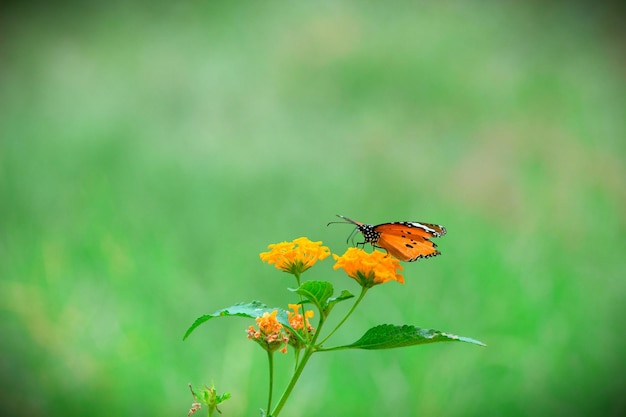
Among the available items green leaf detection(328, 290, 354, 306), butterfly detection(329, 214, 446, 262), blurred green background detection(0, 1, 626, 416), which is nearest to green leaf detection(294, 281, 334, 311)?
green leaf detection(328, 290, 354, 306)

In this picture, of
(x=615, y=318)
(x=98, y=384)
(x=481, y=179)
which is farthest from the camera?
(x=481, y=179)

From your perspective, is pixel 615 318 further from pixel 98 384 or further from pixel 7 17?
pixel 7 17

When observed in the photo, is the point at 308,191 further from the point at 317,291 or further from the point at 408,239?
the point at 317,291

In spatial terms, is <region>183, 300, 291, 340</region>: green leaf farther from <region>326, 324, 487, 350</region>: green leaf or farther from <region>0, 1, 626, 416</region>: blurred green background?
<region>0, 1, 626, 416</region>: blurred green background

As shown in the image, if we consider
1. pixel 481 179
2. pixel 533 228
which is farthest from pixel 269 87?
pixel 533 228

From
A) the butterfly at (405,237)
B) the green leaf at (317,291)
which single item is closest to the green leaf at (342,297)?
the green leaf at (317,291)

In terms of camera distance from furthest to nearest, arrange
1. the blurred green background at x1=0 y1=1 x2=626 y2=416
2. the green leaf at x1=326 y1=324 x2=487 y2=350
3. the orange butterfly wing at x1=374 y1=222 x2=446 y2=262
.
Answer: the blurred green background at x1=0 y1=1 x2=626 y2=416 < the orange butterfly wing at x1=374 y1=222 x2=446 y2=262 < the green leaf at x1=326 y1=324 x2=487 y2=350
